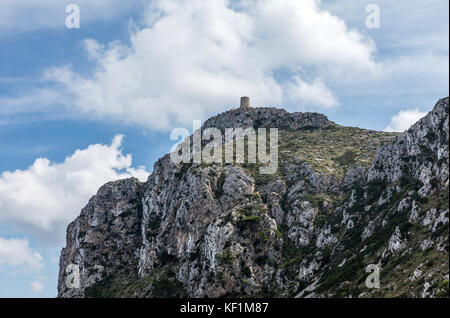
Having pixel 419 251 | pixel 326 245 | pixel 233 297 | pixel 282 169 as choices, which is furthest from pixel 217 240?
pixel 419 251

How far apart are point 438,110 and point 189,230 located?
81584mm

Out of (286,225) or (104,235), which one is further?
(104,235)

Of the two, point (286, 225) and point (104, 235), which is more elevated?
point (286, 225)

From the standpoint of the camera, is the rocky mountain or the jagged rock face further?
the jagged rock face

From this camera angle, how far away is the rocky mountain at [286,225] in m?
79.9

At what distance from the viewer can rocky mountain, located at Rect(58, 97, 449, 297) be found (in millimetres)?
79875

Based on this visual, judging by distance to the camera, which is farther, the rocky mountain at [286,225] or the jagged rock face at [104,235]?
the jagged rock face at [104,235]

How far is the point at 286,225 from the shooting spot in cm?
12756

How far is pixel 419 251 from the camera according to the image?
7181 centimetres

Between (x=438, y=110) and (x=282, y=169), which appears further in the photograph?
(x=282, y=169)
